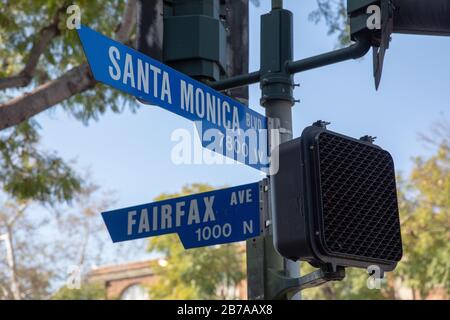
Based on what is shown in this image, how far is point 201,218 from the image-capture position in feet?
13.6

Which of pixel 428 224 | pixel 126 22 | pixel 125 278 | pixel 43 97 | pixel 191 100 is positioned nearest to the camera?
pixel 191 100

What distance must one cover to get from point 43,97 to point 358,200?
23.8 ft

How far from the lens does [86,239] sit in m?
36.0

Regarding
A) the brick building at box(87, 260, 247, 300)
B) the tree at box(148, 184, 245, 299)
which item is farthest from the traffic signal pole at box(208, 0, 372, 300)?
the brick building at box(87, 260, 247, 300)

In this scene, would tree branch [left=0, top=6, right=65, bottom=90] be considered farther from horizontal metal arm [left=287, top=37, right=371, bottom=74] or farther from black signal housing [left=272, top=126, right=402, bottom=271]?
black signal housing [left=272, top=126, right=402, bottom=271]

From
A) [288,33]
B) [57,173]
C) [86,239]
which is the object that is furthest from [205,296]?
[288,33]

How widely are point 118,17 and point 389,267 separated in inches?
438

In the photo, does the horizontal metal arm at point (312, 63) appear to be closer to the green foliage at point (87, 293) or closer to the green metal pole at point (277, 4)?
the green metal pole at point (277, 4)

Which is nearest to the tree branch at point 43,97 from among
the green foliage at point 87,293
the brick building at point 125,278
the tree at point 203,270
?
the tree at point 203,270

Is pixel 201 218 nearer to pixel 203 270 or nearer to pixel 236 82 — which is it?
pixel 236 82

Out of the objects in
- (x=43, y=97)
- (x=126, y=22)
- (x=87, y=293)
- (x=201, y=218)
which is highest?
(x=87, y=293)

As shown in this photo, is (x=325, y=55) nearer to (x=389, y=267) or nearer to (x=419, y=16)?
(x=419, y=16)

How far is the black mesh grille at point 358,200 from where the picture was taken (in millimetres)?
2598

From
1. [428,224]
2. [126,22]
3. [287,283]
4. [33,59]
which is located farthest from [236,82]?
[428,224]
